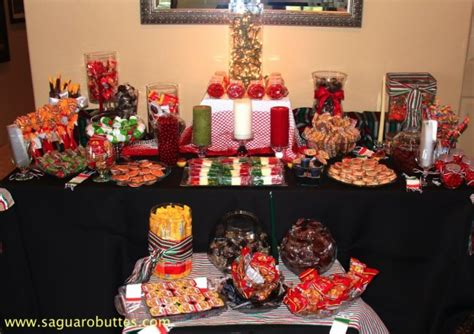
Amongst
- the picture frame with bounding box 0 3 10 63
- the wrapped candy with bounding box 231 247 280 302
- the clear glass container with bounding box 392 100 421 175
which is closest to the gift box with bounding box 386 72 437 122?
the clear glass container with bounding box 392 100 421 175

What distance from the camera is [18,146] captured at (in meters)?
2.29

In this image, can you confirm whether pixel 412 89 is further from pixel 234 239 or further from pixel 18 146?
pixel 18 146

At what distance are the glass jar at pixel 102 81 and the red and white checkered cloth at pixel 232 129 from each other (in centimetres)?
54

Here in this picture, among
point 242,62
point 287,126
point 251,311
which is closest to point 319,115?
point 287,126

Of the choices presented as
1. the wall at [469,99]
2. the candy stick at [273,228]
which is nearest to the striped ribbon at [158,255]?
the candy stick at [273,228]

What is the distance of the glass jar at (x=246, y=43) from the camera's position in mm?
2662

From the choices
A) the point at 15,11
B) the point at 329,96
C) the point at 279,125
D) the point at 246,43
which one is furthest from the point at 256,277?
the point at 15,11

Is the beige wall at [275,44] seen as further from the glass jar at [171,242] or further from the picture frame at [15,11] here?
the picture frame at [15,11]

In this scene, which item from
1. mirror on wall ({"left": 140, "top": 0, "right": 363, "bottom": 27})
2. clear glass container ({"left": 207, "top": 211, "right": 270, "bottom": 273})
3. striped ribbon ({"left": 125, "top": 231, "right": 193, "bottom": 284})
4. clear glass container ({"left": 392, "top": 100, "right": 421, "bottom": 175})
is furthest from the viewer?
mirror on wall ({"left": 140, "top": 0, "right": 363, "bottom": 27})

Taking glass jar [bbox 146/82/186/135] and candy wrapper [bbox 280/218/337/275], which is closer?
candy wrapper [bbox 280/218/337/275]

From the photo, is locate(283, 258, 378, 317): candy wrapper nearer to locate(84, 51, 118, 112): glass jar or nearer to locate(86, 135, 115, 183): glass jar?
locate(86, 135, 115, 183): glass jar

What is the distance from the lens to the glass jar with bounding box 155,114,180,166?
238 centimetres

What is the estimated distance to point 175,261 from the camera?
2012 millimetres

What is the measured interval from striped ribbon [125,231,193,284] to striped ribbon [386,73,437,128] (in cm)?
127
